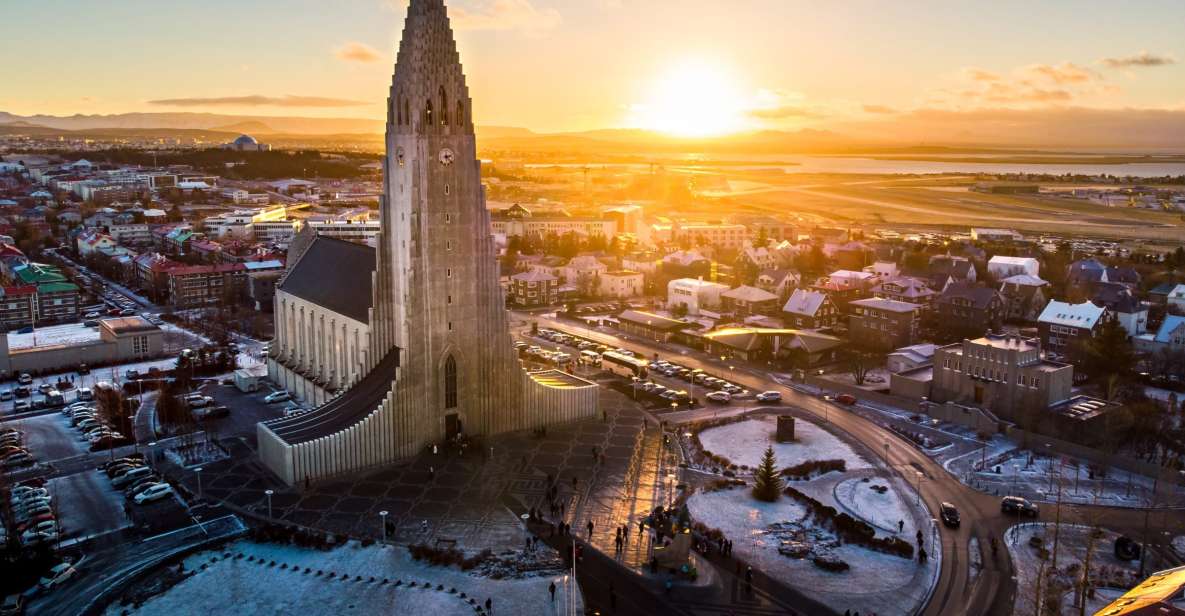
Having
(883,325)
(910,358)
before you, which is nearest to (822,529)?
(910,358)

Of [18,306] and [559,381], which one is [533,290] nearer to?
[559,381]

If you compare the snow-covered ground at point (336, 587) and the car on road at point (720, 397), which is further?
the car on road at point (720, 397)

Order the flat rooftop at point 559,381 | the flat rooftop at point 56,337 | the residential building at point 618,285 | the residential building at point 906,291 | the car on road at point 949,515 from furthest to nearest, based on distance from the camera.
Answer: the residential building at point 618,285 → the residential building at point 906,291 → the flat rooftop at point 56,337 → the flat rooftop at point 559,381 → the car on road at point 949,515

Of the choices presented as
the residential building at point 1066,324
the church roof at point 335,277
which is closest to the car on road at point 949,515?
the church roof at point 335,277

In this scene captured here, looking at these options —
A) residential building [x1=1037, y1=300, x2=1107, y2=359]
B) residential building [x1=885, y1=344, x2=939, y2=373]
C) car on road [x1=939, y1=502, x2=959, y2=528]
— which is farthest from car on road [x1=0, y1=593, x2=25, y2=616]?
residential building [x1=1037, y1=300, x2=1107, y2=359]

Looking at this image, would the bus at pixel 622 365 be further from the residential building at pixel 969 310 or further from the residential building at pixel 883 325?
the residential building at pixel 969 310

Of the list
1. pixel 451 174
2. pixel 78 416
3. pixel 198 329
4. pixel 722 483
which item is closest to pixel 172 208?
pixel 198 329

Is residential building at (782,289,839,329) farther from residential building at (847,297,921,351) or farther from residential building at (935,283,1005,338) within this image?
residential building at (935,283,1005,338)
